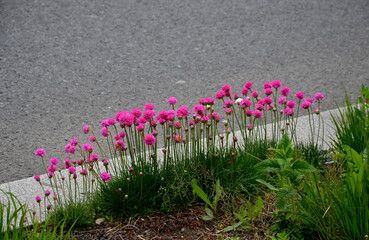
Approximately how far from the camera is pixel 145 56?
18.4ft

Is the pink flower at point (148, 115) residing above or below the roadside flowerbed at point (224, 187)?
above

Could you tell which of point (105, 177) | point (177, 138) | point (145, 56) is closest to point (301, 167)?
point (177, 138)

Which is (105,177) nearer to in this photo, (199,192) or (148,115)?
(148,115)

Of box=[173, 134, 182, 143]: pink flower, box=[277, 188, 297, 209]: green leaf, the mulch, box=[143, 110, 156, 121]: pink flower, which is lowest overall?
the mulch

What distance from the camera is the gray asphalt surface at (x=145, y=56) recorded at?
4.50 meters

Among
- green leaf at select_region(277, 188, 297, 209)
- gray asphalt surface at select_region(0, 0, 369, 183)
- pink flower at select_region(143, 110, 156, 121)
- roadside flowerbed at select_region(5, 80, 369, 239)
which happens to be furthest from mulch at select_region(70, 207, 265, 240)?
gray asphalt surface at select_region(0, 0, 369, 183)

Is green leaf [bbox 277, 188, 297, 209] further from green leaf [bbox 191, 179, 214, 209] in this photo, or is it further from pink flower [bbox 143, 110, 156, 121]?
pink flower [bbox 143, 110, 156, 121]

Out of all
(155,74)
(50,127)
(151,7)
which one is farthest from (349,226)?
(151,7)

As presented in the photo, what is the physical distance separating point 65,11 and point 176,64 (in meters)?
2.01

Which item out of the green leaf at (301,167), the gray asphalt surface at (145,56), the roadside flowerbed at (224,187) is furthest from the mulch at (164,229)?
the gray asphalt surface at (145,56)

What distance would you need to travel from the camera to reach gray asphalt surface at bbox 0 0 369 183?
450 centimetres

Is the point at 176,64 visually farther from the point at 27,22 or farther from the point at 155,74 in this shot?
the point at 27,22

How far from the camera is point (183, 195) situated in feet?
9.51

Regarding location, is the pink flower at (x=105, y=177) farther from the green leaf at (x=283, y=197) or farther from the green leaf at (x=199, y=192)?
the green leaf at (x=283, y=197)
